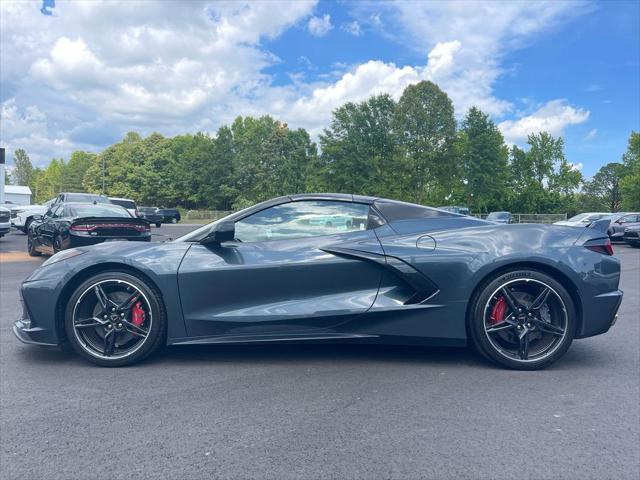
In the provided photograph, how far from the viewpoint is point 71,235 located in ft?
30.2

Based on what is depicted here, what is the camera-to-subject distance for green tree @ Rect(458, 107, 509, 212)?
177ft

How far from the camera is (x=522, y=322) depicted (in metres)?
3.59

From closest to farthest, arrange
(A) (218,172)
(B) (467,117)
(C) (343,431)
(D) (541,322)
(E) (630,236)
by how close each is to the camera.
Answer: (C) (343,431)
(D) (541,322)
(E) (630,236)
(B) (467,117)
(A) (218,172)

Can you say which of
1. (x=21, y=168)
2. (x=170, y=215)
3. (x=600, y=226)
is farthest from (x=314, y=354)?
(x=21, y=168)

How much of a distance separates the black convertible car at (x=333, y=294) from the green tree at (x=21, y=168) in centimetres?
14179

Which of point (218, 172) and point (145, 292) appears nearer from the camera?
point (145, 292)

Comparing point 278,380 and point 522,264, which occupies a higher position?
point 522,264

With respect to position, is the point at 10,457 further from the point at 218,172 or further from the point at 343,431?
the point at 218,172

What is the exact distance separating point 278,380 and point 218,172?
222 feet

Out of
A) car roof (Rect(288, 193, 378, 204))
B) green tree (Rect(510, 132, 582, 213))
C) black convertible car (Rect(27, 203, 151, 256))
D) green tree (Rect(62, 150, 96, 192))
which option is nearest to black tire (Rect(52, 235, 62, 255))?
black convertible car (Rect(27, 203, 151, 256))

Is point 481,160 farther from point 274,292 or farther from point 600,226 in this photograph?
point 274,292

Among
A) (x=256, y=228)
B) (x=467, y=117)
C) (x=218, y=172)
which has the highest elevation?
(x=467, y=117)

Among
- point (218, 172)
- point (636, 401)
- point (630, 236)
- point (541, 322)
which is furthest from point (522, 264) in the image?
point (218, 172)

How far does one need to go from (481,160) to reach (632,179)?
70.0 ft
